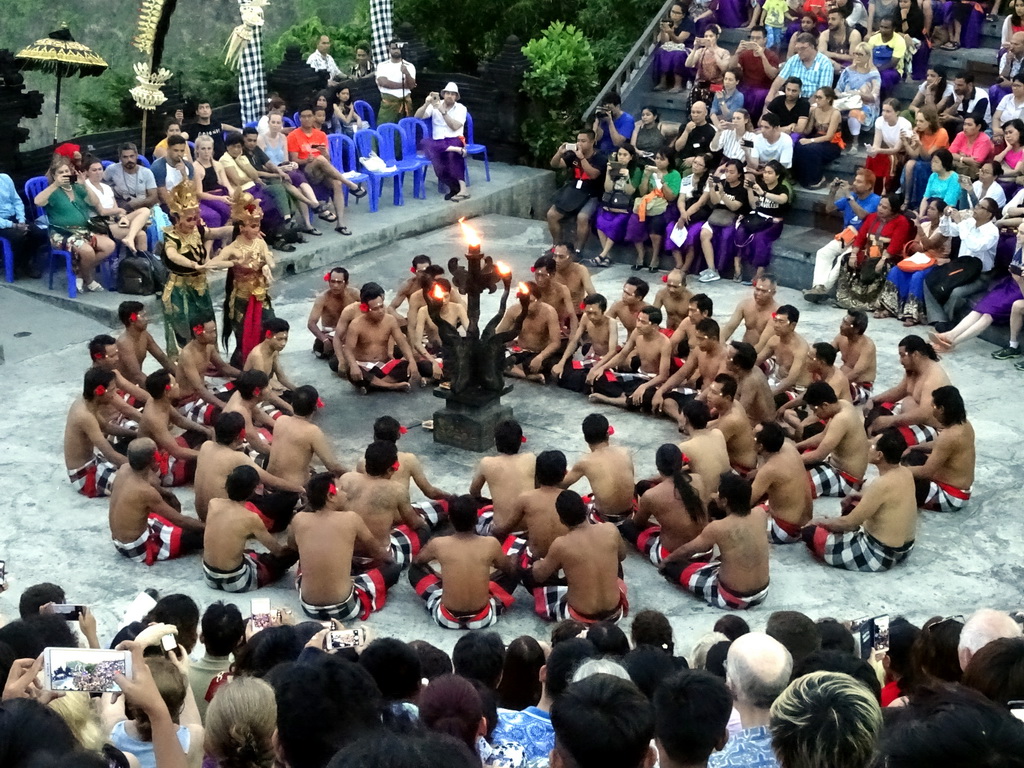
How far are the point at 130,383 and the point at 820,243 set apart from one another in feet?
24.3

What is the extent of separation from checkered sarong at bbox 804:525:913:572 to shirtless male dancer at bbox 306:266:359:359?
15.4 feet

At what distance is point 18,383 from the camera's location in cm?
1130

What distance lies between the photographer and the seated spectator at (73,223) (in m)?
12.9

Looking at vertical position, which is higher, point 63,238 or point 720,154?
point 720,154

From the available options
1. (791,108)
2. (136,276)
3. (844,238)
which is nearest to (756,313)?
(844,238)

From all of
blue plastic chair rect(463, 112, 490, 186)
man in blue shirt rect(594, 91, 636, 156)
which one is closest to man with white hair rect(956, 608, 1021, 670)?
man in blue shirt rect(594, 91, 636, 156)

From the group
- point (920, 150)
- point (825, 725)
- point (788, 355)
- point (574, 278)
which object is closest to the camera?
point (825, 725)

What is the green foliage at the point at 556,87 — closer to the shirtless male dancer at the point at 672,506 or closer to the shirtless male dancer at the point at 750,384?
the shirtless male dancer at the point at 750,384

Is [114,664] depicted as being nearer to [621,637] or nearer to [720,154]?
[621,637]

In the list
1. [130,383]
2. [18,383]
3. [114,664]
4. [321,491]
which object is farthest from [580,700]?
[18,383]

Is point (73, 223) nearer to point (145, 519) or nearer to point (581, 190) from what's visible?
point (581, 190)

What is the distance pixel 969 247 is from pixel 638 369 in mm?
3495

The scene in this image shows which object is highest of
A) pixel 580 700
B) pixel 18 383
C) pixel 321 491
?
pixel 580 700

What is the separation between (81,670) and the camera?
13.8 feet
